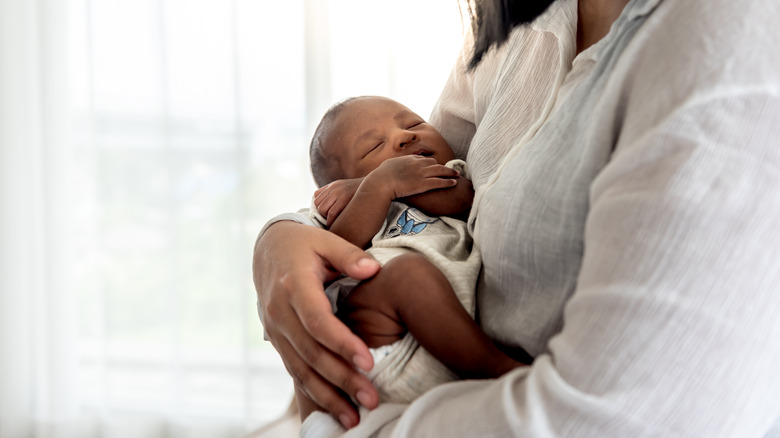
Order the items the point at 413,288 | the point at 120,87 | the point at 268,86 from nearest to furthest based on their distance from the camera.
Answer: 1. the point at 413,288
2. the point at 268,86
3. the point at 120,87

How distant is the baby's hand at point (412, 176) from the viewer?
3.04 ft

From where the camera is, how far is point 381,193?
939mm

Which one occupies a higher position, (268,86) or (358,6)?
(358,6)

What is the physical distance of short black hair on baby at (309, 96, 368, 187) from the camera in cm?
→ 119

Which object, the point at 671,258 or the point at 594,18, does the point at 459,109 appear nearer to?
the point at 594,18

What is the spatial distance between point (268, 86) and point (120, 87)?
57 centimetres

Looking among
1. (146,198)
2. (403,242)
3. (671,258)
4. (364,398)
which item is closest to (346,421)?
(364,398)

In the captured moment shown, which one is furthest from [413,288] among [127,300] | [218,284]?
[127,300]

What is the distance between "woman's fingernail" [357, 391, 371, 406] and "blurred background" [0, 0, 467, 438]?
152 centimetres

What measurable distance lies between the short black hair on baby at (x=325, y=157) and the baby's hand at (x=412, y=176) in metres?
0.24

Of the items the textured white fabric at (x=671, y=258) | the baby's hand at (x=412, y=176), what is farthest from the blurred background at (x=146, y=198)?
the textured white fabric at (x=671, y=258)

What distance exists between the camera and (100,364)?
240 cm

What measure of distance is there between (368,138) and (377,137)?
2 cm

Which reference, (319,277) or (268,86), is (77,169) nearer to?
(268,86)
